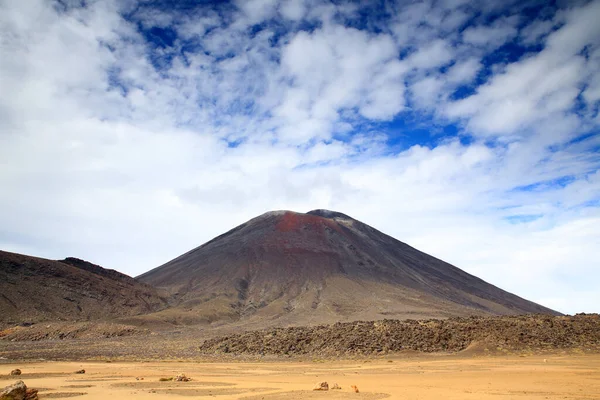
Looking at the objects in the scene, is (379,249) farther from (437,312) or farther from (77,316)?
(77,316)

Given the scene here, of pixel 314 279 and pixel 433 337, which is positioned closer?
pixel 433 337

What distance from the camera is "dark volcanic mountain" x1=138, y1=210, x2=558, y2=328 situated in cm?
7894

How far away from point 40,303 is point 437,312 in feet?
209

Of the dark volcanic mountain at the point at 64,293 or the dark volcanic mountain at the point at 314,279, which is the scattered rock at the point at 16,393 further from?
the dark volcanic mountain at the point at 64,293

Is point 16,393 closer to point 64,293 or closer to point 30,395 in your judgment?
point 30,395

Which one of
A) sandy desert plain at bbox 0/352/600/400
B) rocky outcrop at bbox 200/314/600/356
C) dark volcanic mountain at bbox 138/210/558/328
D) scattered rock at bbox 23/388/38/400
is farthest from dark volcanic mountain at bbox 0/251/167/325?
scattered rock at bbox 23/388/38/400

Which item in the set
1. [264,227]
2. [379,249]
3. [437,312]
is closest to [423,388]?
[437,312]

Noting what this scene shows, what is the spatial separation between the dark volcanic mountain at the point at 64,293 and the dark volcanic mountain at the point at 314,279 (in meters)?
9.12

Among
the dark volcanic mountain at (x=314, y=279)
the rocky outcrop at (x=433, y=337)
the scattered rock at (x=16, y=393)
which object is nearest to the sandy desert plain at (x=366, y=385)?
the scattered rock at (x=16, y=393)

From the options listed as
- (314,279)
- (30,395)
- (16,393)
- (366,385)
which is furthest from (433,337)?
(314,279)

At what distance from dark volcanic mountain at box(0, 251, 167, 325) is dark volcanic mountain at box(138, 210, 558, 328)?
9124 millimetres

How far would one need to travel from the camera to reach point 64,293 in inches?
2906

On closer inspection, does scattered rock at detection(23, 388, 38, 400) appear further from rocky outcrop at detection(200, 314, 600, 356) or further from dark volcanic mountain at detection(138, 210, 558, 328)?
dark volcanic mountain at detection(138, 210, 558, 328)

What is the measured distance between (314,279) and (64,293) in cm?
4860
